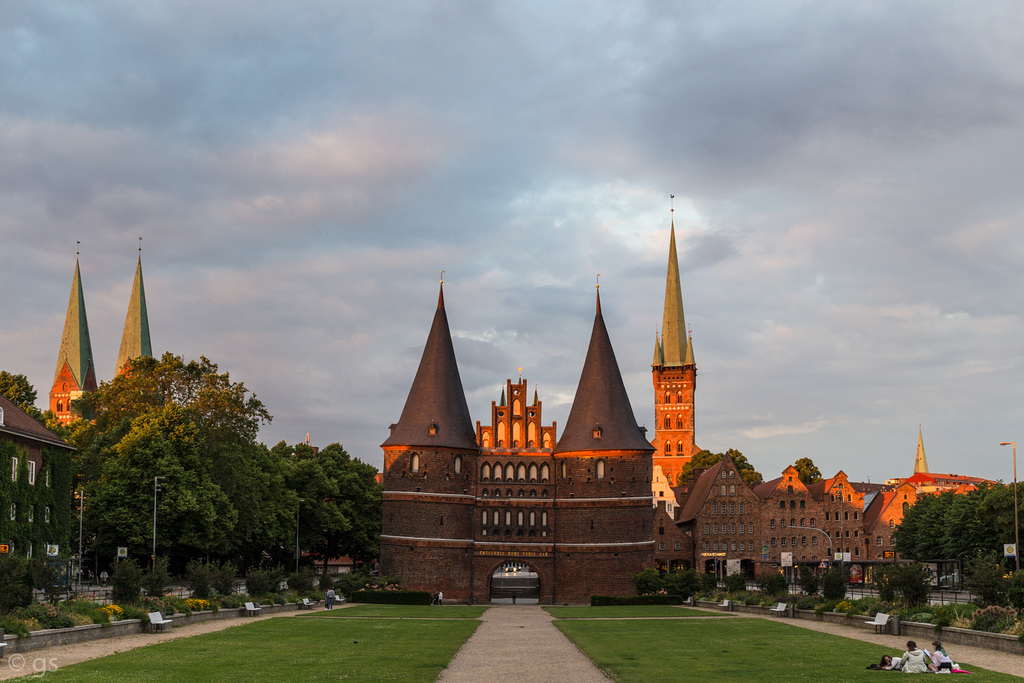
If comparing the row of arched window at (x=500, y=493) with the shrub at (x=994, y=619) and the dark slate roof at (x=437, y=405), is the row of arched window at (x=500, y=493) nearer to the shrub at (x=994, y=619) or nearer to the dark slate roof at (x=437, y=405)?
the dark slate roof at (x=437, y=405)

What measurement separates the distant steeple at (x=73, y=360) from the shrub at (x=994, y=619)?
5095 inches

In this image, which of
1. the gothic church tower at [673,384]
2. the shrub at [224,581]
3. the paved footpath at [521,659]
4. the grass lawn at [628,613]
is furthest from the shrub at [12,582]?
the gothic church tower at [673,384]

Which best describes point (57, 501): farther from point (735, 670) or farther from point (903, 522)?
point (903, 522)

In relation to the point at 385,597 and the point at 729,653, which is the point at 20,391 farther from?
the point at 729,653

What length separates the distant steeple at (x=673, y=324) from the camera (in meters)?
179

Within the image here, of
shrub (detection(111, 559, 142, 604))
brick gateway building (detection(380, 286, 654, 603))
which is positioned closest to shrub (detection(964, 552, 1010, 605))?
shrub (detection(111, 559, 142, 604))

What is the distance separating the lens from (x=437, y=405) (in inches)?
3093

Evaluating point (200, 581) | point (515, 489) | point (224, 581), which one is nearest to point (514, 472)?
point (515, 489)

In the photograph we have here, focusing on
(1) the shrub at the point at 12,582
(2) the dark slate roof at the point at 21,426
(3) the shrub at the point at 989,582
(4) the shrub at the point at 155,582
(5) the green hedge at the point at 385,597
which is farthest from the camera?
(5) the green hedge at the point at 385,597

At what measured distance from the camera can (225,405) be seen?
2579 inches

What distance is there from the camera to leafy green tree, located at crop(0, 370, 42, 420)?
7200 cm

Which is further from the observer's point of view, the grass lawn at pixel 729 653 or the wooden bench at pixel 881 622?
the wooden bench at pixel 881 622

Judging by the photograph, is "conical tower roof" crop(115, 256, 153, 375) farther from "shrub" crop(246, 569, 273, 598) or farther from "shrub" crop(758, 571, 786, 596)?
"shrub" crop(758, 571, 786, 596)

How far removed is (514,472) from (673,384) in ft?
333
